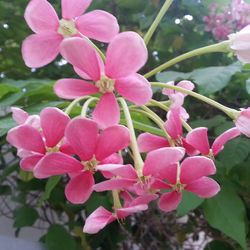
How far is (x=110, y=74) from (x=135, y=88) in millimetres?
26

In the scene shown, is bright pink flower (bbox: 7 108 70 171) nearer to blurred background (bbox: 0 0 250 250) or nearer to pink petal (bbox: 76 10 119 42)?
pink petal (bbox: 76 10 119 42)

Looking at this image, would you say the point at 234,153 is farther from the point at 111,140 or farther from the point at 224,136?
the point at 111,140

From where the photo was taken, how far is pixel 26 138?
405 mm

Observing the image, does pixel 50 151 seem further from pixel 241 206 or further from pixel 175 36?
pixel 175 36

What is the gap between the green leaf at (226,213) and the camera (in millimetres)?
801

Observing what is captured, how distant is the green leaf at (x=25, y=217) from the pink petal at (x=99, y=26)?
0.93m

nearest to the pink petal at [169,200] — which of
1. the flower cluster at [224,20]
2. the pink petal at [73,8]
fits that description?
the pink petal at [73,8]

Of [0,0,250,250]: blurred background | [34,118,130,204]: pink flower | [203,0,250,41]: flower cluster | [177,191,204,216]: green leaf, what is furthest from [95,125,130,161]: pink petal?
[203,0,250,41]: flower cluster

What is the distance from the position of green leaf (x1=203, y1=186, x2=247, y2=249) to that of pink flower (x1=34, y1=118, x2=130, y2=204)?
45 cm

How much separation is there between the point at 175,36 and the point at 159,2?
0.33ft

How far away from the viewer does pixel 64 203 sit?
128 centimetres

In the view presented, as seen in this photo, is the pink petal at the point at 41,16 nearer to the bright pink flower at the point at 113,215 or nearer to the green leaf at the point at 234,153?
the bright pink flower at the point at 113,215

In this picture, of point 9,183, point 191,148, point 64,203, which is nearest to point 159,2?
point 64,203

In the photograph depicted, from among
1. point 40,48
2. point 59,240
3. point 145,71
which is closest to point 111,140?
point 40,48
